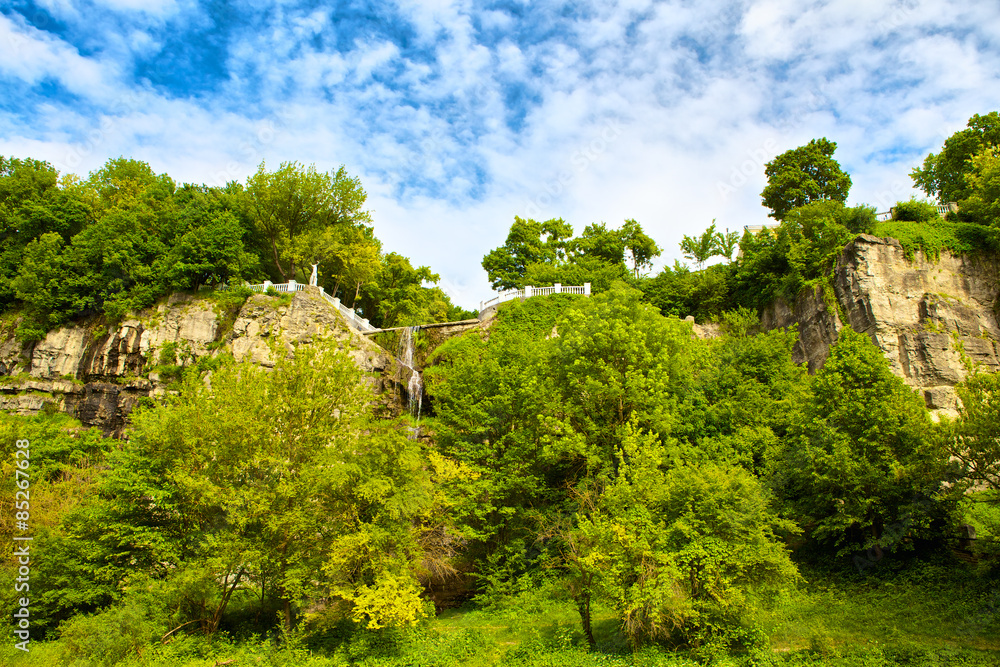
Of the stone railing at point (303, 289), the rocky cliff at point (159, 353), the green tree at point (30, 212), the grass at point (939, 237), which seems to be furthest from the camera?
the green tree at point (30, 212)

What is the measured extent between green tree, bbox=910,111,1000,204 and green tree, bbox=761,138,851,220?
16.3ft

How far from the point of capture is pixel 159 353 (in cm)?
2900

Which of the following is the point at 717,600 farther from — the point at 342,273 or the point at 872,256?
the point at 342,273

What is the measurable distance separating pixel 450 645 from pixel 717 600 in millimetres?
6469

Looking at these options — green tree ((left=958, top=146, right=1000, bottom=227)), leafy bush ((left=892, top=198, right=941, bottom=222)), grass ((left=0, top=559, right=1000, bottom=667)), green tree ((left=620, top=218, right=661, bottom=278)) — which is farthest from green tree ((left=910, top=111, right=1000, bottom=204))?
grass ((left=0, top=559, right=1000, bottom=667))

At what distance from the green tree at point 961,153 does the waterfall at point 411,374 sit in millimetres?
30761

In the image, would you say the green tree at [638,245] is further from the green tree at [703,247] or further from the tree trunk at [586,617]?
the tree trunk at [586,617]

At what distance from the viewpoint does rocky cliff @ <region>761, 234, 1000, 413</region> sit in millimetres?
23766

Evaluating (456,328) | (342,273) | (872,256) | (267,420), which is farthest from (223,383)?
(872,256)

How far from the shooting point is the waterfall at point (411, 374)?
27891 millimetres

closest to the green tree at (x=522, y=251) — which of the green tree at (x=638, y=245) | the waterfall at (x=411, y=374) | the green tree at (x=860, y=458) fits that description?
the green tree at (x=638, y=245)

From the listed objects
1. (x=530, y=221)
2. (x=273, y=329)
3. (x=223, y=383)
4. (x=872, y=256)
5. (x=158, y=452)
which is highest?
(x=530, y=221)

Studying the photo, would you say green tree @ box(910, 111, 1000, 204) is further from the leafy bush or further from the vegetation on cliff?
the vegetation on cliff

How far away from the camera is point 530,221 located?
4188 cm
